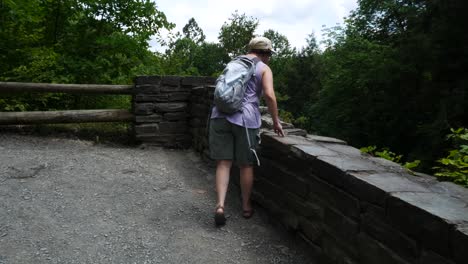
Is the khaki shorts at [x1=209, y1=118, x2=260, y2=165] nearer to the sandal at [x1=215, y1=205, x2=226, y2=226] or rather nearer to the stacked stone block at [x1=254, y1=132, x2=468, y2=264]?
the stacked stone block at [x1=254, y1=132, x2=468, y2=264]

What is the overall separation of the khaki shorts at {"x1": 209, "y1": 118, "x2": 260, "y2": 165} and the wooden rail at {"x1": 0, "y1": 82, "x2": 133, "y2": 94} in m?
2.97

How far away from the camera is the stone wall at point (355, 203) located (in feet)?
6.92

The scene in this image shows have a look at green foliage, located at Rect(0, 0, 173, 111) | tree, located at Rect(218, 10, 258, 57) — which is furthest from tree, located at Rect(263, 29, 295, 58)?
green foliage, located at Rect(0, 0, 173, 111)

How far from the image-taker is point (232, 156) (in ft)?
12.7

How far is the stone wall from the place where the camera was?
2109 mm

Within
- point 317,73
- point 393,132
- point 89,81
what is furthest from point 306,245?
point 317,73

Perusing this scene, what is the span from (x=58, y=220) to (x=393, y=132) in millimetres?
21265

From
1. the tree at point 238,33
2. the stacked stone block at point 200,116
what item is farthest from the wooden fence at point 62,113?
the tree at point 238,33

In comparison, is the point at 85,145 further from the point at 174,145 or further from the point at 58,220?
the point at 58,220

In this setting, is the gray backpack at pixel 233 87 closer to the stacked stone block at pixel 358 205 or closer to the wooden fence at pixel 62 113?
the stacked stone block at pixel 358 205

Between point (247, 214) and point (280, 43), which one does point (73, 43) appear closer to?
point (247, 214)

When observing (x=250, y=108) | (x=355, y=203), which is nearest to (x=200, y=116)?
(x=250, y=108)

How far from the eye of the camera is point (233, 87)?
12.2ft

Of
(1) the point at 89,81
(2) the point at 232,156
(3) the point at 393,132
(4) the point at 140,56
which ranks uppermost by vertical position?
(4) the point at 140,56
